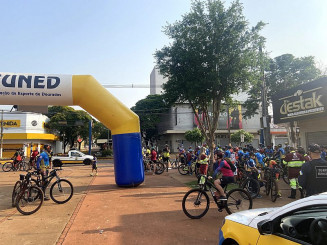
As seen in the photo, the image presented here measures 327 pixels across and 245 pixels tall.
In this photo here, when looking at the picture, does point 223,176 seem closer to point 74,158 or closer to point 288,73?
point 74,158

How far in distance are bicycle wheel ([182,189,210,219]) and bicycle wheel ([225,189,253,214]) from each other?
0.60 metres

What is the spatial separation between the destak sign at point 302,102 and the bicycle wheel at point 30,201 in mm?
13323

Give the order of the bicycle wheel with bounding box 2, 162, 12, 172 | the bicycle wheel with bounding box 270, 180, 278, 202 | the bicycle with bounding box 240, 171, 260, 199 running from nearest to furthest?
1. the bicycle wheel with bounding box 270, 180, 278, 202
2. the bicycle with bounding box 240, 171, 260, 199
3. the bicycle wheel with bounding box 2, 162, 12, 172

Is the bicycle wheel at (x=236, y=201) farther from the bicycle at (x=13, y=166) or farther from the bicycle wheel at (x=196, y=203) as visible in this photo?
the bicycle at (x=13, y=166)

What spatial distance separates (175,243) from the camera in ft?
15.9

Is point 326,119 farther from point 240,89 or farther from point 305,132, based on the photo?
point 240,89

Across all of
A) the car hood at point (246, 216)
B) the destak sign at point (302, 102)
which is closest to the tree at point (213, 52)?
the destak sign at point (302, 102)

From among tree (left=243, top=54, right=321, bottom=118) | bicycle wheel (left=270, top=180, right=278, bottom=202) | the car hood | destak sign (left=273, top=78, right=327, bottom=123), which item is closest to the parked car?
destak sign (left=273, top=78, right=327, bottom=123)

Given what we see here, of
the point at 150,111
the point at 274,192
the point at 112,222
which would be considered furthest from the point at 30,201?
the point at 150,111

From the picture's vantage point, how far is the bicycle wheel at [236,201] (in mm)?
6489

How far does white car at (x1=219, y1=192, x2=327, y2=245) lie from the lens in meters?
2.38

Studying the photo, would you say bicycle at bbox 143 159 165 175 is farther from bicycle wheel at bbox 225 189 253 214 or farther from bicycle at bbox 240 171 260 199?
bicycle wheel at bbox 225 189 253 214

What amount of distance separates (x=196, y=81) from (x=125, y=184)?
6.65 meters

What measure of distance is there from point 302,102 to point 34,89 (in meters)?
13.8
